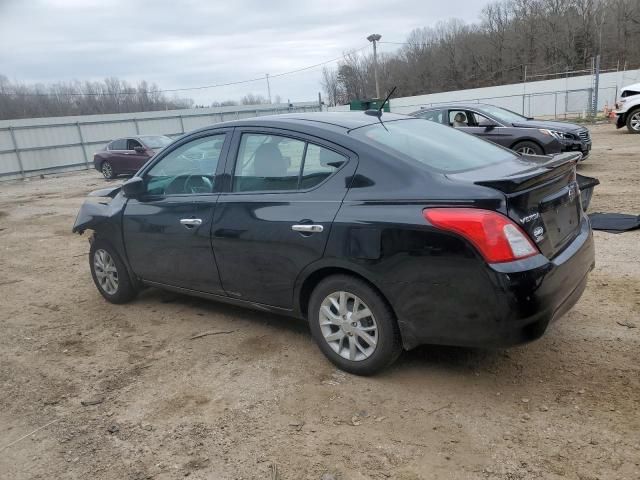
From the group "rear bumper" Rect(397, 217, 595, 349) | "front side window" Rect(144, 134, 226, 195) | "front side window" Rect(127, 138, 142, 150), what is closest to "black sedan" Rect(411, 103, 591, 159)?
"front side window" Rect(144, 134, 226, 195)

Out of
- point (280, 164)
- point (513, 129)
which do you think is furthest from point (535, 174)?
point (513, 129)

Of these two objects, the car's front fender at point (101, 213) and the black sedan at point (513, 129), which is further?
the black sedan at point (513, 129)

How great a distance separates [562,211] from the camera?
3.16 metres

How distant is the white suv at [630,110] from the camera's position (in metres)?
16.2

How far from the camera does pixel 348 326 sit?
129 inches

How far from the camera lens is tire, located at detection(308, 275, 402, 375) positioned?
10.2 ft

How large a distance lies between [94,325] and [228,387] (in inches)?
76.3

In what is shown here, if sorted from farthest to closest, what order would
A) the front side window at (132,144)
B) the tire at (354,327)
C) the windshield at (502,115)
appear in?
1. the front side window at (132,144)
2. the windshield at (502,115)
3. the tire at (354,327)

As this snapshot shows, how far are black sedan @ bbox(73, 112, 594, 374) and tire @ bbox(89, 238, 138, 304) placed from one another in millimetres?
504

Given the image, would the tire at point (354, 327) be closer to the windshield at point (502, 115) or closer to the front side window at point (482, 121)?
the front side window at point (482, 121)

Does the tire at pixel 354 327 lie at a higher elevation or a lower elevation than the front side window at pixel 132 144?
lower

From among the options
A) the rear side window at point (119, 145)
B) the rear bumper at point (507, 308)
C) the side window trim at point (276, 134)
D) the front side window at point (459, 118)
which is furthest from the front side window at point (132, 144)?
the rear bumper at point (507, 308)

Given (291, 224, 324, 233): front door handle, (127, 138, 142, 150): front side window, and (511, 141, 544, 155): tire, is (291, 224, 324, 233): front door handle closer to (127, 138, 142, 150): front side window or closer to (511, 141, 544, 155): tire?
(511, 141, 544, 155): tire

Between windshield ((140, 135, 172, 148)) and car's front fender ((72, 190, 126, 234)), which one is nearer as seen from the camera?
car's front fender ((72, 190, 126, 234))
